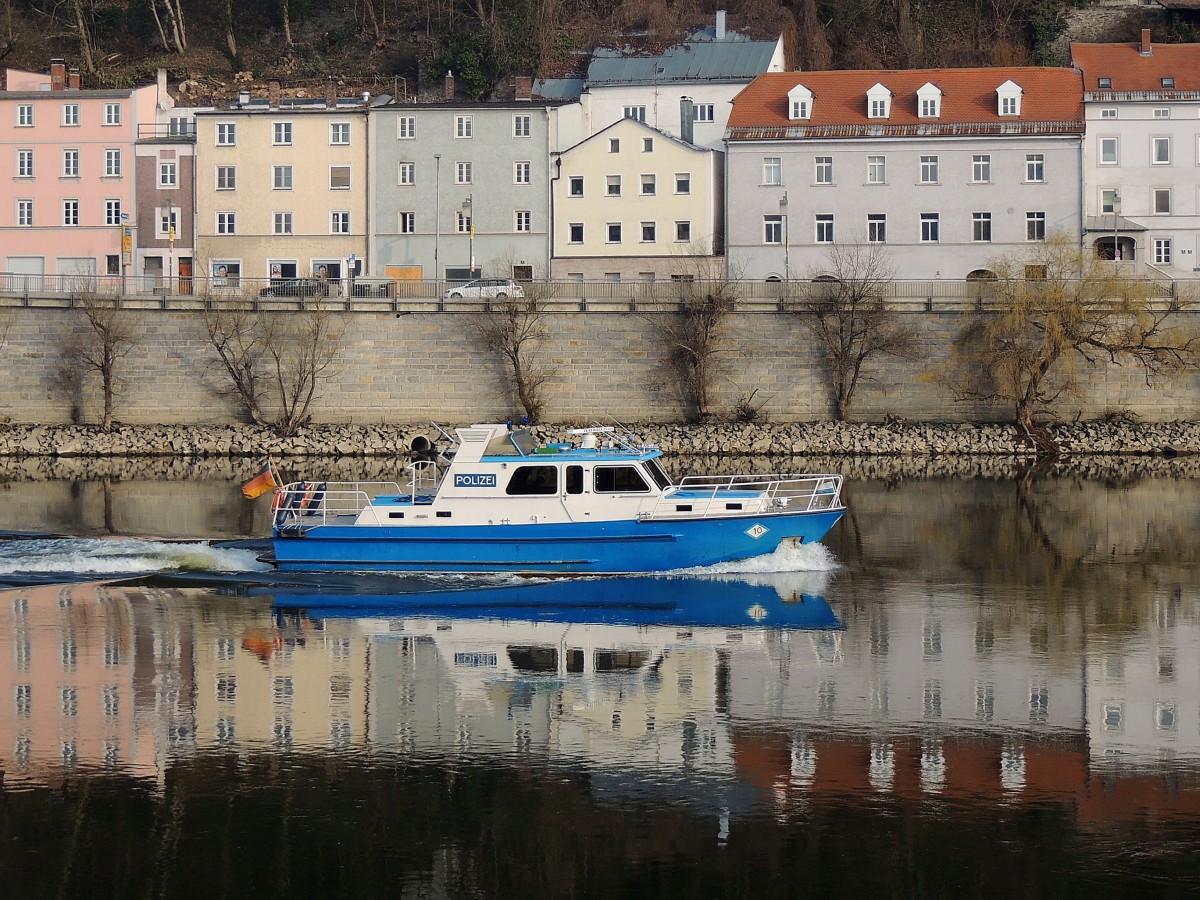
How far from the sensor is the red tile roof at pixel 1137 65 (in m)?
68.9

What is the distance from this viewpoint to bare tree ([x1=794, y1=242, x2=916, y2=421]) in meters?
61.2

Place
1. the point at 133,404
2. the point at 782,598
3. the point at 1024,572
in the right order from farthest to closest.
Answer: the point at 133,404, the point at 1024,572, the point at 782,598

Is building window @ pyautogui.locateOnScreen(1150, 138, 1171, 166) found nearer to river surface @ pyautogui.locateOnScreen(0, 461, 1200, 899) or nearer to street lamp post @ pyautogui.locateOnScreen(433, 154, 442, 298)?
street lamp post @ pyautogui.locateOnScreen(433, 154, 442, 298)

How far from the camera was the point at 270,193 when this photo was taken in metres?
73.0

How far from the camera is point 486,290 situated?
64.1 meters

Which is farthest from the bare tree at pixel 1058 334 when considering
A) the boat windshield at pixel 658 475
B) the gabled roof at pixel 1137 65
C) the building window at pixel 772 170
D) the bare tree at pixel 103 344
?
the bare tree at pixel 103 344

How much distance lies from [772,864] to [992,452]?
43325 mm

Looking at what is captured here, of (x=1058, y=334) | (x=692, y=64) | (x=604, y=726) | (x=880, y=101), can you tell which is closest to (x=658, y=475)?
(x=604, y=726)

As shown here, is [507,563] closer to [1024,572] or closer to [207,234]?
[1024,572]

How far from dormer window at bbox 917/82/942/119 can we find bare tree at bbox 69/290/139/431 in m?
33.2

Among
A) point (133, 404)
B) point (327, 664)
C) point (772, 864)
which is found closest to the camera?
point (772, 864)

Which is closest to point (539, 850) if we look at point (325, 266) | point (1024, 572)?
point (1024, 572)

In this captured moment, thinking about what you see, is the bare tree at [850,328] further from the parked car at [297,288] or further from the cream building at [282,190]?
the cream building at [282,190]

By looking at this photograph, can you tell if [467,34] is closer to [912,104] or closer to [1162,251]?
[912,104]
